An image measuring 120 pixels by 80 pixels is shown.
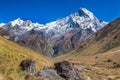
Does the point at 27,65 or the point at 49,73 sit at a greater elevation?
the point at 27,65

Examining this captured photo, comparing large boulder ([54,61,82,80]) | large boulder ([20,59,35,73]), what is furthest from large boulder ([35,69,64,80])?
large boulder ([20,59,35,73])

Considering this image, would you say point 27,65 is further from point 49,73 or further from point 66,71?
point 66,71

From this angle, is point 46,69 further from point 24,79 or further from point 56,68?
point 24,79

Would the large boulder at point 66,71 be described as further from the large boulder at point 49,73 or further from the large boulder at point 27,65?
the large boulder at point 27,65

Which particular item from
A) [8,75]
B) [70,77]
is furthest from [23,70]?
[70,77]

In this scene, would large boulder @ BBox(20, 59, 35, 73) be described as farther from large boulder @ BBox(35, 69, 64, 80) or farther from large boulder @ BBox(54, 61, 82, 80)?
large boulder @ BBox(54, 61, 82, 80)

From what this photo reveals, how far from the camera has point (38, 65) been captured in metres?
48.9

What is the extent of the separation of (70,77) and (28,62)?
9661mm

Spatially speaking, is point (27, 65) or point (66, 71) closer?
point (27, 65)

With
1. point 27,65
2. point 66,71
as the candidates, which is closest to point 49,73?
→ point 66,71

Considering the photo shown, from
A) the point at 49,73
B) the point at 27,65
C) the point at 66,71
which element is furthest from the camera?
the point at 66,71

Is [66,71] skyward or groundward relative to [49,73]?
skyward

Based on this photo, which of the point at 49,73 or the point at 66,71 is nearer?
the point at 49,73

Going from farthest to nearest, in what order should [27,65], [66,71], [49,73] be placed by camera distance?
[66,71], [49,73], [27,65]
